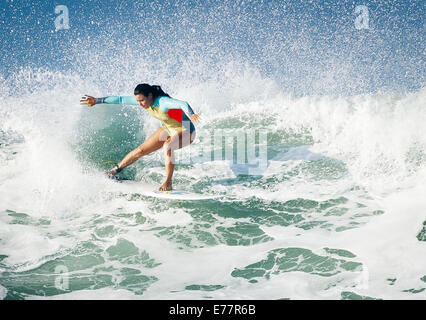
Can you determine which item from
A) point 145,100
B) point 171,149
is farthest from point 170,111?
point 171,149

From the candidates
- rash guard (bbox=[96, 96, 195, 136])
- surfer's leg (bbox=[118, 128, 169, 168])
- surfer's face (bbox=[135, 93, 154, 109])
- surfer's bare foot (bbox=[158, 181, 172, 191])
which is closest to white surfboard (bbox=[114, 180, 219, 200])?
surfer's bare foot (bbox=[158, 181, 172, 191])

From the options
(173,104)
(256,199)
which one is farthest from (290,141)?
(173,104)

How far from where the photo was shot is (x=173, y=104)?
5.66 meters

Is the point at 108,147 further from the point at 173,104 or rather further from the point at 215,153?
the point at 173,104

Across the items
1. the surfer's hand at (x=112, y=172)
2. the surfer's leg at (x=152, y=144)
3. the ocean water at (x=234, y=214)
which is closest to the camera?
the ocean water at (x=234, y=214)

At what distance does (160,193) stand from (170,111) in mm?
1301

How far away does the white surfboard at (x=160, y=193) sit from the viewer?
18.6 feet

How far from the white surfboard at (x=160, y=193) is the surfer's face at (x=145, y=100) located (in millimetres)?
1352

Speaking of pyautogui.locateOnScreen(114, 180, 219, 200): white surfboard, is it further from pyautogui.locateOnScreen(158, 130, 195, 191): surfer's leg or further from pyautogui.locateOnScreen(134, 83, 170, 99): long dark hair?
pyautogui.locateOnScreen(134, 83, 170, 99): long dark hair

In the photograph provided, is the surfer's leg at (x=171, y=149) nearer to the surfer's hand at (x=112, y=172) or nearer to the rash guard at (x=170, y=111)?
the rash guard at (x=170, y=111)

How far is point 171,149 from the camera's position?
584 centimetres

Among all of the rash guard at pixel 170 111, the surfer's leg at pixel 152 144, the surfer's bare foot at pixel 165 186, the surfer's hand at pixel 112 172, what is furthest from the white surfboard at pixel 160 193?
the rash guard at pixel 170 111

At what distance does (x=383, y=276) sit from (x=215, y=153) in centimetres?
517

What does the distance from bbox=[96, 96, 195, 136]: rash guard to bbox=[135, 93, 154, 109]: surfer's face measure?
3.2 inches
